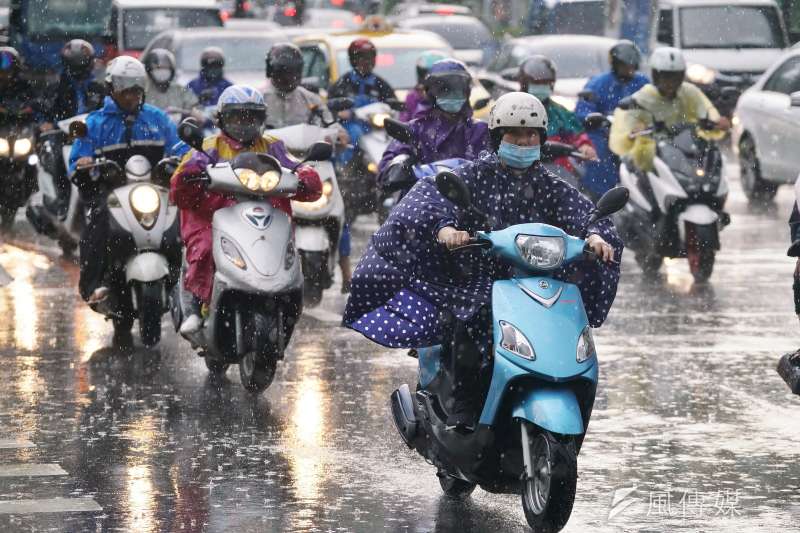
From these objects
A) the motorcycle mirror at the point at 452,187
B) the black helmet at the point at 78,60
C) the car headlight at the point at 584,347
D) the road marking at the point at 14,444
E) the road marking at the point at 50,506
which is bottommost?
the road marking at the point at 14,444

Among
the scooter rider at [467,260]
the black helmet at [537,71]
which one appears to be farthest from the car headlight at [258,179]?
the black helmet at [537,71]

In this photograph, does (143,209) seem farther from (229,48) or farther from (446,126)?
(229,48)

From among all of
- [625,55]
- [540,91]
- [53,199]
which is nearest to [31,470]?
[540,91]

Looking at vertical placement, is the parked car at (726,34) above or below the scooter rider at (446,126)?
below

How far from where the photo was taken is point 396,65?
841 inches

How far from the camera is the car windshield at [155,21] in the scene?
28.1 metres

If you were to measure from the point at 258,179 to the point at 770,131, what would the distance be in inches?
444

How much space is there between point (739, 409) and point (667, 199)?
19.2ft

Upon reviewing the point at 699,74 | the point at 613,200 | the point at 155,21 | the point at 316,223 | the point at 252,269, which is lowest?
the point at 155,21

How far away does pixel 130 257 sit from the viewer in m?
12.2

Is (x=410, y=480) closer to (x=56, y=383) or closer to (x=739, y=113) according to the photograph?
(x=56, y=383)

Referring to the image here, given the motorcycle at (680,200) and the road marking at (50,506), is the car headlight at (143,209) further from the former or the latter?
the motorcycle at (680,200)

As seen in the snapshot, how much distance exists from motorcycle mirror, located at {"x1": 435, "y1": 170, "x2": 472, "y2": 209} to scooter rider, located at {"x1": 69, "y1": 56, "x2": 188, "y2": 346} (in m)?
5.44

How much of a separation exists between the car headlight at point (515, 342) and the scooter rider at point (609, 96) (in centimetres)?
1047
